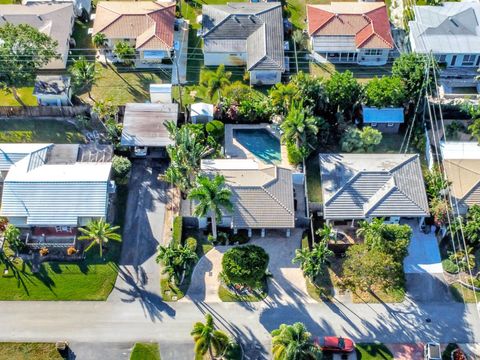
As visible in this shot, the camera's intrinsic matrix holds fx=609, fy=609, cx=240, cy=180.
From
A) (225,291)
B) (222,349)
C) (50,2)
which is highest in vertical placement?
(50,2)

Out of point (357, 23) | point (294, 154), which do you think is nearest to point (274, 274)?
point (294, 154)

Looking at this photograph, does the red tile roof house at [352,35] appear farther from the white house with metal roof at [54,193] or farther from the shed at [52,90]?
the white house with metal roof at [54,193]

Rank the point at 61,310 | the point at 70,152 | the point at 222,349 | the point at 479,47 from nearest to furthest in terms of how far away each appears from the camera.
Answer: the point at 222,349, the point at 61,310, the point at 70,152, the point at 479,47

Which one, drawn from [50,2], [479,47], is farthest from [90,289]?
[479,47]

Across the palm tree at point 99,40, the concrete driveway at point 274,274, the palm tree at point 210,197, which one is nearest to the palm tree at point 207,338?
the concrete driveway at point 274,274

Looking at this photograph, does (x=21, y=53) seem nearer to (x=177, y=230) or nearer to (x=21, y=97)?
(x=21, y=97)

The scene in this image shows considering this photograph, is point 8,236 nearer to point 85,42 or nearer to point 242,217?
point 242,217
